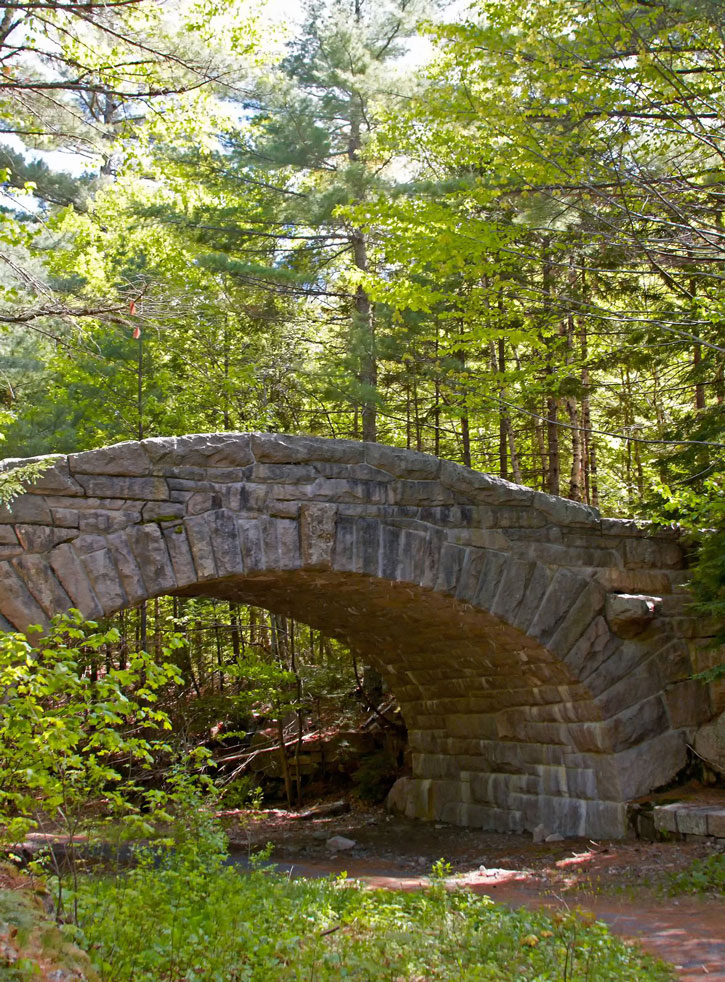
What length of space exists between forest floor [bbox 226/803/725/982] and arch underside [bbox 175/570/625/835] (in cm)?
33

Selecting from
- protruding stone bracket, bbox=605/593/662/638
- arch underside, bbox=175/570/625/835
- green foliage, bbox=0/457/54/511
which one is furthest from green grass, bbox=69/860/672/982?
protruding stone bracket, bbox=605/593/662/638

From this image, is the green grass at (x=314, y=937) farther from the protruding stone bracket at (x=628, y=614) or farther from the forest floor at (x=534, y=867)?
the protruding stone bracket at (x=628, y=614)

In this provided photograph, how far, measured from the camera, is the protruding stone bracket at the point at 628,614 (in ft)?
25.9

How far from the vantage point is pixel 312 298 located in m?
15.8

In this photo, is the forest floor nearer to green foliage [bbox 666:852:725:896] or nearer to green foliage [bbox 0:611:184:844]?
green foliage [bbox 666:852:725:896]

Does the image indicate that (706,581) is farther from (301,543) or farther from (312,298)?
(312,298)

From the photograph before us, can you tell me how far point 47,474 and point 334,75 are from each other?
27.4ft

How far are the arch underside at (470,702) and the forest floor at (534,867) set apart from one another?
33 centimetres

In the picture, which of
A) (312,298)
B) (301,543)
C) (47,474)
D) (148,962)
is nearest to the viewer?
(148,962)

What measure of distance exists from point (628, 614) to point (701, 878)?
7.63ft

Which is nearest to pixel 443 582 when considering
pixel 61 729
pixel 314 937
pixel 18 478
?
pixel 18 478

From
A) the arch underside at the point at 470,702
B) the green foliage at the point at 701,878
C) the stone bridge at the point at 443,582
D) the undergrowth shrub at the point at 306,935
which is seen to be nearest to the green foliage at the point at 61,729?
the undergrowth shrub at the point at 306,935

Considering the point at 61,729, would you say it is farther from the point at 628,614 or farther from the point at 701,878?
the point at 628,614

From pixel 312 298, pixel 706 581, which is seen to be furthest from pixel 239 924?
pixel 312 298
